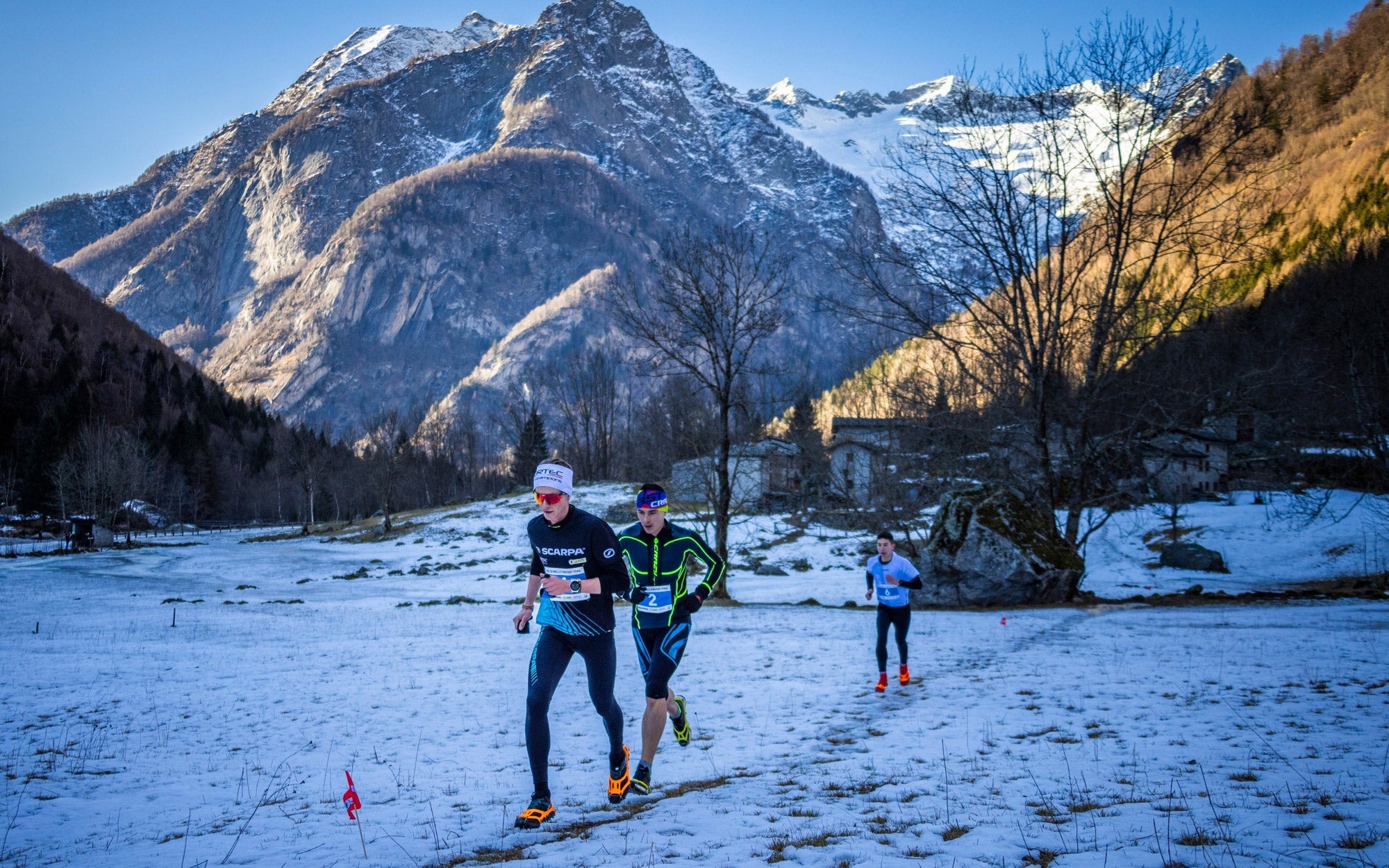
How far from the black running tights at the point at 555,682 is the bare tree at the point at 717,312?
15551 mm

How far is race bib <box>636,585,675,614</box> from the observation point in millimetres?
6766

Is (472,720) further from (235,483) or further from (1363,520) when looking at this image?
(235,483)

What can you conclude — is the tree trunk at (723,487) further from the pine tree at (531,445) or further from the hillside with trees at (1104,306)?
the pine tree at (531,445)

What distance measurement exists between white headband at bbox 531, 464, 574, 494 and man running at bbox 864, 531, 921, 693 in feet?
18.7

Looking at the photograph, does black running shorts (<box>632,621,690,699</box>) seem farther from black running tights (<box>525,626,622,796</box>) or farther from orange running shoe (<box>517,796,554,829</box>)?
orange running shoe (<box>517,796,554,829</box>)

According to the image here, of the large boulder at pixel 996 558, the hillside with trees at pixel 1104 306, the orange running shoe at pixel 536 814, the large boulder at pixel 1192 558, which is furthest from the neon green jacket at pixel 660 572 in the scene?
the large boulder at pixel 1192 558

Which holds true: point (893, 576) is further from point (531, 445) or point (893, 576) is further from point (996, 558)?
point (531, 445)

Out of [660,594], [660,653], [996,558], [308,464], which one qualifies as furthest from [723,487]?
[308,464]

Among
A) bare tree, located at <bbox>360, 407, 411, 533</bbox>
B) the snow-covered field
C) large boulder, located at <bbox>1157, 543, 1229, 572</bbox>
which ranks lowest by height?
large boulder, located at <bbox>1157, 543, 1229, 572</bbox>

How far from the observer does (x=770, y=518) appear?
173 feet

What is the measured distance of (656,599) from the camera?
6.78 metres

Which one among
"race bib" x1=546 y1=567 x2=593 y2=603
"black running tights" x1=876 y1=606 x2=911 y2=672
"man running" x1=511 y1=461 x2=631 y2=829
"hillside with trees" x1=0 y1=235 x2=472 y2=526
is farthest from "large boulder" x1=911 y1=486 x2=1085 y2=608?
"hillside with trees" x1=0 y1=235 x2=472 y2=526

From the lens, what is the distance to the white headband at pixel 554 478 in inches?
229

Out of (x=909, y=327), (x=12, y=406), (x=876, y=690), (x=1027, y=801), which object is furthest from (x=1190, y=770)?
(x=12, y=406)
